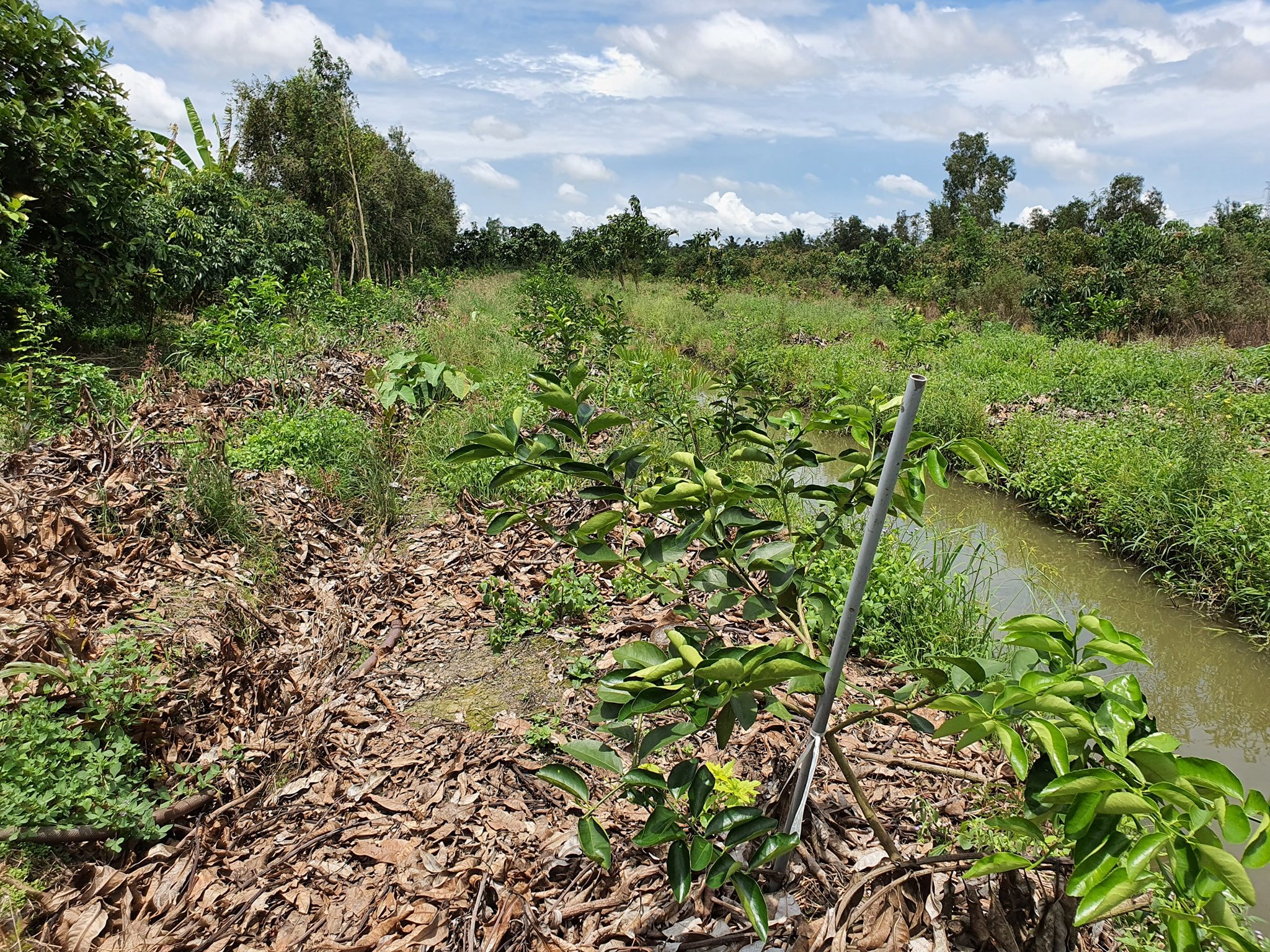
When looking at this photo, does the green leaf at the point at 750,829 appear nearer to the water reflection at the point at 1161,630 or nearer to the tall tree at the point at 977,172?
the water reflection at the point at 1161,630

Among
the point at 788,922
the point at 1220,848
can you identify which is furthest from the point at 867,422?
the point at 788,922

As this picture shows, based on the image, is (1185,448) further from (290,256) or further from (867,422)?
(290,256)

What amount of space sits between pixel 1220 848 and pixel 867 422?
943mm

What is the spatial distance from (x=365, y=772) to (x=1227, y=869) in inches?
101

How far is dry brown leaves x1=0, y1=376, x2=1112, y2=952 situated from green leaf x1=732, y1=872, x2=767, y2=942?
1.00ft

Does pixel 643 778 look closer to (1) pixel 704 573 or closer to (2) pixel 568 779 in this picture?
(2) pixel 568 779

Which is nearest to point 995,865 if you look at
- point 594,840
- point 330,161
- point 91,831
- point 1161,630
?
point 594,840

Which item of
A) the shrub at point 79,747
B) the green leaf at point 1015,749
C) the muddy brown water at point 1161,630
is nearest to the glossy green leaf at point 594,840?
the green leaf at point 1015,749

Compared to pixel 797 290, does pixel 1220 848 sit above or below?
below

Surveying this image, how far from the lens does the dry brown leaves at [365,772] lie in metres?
1.85

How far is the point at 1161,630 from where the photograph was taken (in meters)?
5.09

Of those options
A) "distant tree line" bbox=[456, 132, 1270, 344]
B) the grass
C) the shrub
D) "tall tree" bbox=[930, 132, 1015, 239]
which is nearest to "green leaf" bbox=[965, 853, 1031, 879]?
the grass

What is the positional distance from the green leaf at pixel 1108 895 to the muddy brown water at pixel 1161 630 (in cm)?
267

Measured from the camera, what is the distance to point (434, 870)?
6.95 ft
